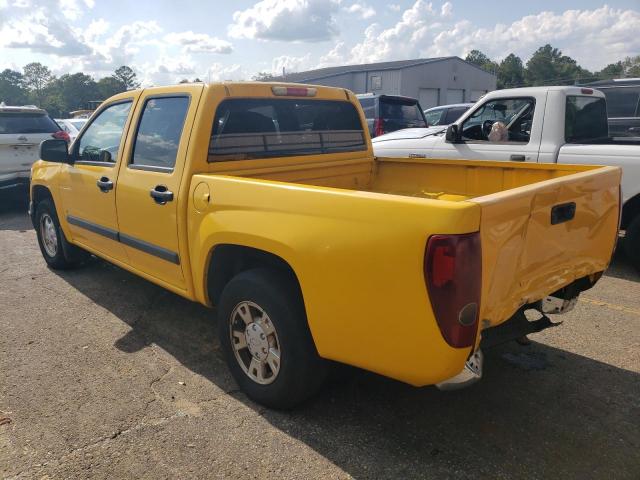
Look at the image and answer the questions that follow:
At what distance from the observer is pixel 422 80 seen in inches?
1497

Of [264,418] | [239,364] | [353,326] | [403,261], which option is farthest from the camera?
[239,364]

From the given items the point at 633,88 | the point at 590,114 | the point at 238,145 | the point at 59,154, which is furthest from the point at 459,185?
the point at 633,88

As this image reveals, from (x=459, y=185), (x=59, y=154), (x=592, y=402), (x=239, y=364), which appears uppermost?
(x=59, y=154)

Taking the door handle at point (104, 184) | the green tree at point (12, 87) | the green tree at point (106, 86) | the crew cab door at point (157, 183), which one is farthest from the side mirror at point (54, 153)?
the green tree at point (12, 87)

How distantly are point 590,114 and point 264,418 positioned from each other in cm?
519

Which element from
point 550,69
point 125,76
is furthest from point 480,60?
point 125,76

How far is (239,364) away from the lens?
3.19m

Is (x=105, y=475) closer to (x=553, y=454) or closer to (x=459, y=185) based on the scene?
(x=553, y=454)

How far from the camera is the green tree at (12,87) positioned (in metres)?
73.4

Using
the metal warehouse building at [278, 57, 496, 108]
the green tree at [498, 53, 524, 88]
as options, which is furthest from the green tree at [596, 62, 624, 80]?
the metal warehouse building at [278, 57, 496, 108]

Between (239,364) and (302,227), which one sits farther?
(239,364)

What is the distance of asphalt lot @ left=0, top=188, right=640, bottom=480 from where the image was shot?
2617mm

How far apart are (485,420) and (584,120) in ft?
14.2

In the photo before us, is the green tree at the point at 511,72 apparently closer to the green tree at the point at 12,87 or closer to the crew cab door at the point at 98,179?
the green tree at the point at 12,87
